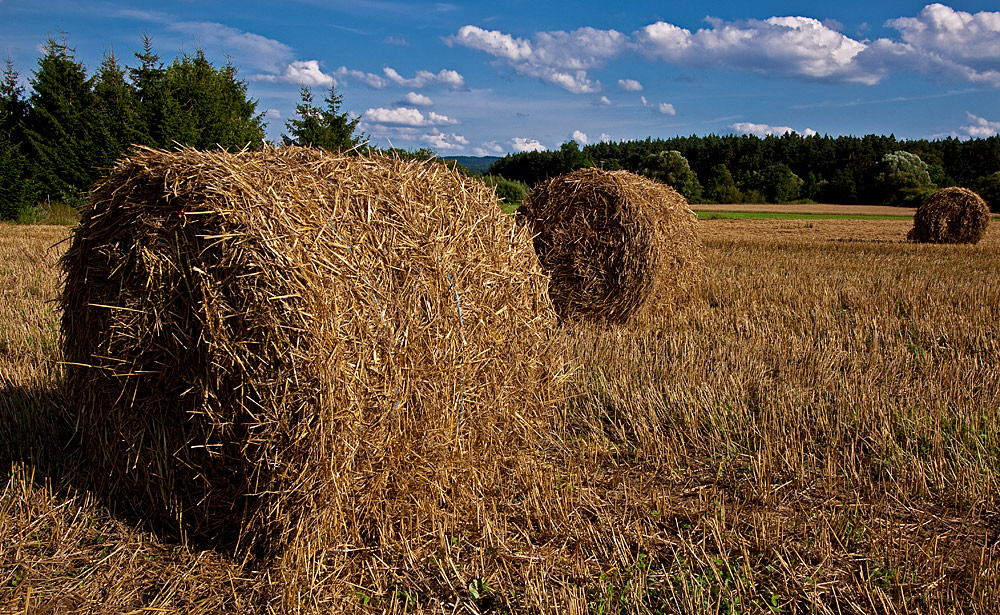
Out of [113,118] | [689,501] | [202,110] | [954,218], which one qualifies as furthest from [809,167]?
[689,501]

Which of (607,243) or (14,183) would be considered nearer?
(607,243)

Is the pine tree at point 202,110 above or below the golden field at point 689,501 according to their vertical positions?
above

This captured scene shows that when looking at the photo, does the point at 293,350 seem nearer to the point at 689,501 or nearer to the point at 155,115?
the point at 689,501

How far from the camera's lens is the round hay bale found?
1811 cm

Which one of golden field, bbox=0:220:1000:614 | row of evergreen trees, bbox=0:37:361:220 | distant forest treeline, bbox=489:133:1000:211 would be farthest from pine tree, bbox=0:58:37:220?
distant forest treeline, bbox=489:133:1000:211

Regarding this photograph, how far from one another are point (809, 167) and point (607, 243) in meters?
65.8

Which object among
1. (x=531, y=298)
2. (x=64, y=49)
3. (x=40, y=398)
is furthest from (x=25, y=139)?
(x=531, y=298)

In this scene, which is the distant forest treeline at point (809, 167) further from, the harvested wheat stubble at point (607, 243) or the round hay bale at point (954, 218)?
the harvested wheat stubble at point (607, 243)

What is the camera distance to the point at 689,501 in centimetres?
379

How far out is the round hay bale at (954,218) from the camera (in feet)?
59.4

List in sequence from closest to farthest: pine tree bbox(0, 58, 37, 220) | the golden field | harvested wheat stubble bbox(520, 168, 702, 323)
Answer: the golden field < harvested wheat stubble bbox(520, 168, 702, 323) < pine tree bbox(0, 58, 37, 220)

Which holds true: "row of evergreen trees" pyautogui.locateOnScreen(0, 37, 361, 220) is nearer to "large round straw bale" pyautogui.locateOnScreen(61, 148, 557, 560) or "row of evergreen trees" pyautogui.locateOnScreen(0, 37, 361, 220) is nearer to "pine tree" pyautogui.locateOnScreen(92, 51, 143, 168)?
"pine tree" pyautogui.locateOnScreen(92, 51, 143, 168)

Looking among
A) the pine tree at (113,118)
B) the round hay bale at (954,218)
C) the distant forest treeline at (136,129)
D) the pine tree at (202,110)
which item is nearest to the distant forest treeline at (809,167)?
the distant forest treeline at (136,129)

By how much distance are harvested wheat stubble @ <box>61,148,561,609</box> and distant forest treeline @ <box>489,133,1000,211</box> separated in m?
40.6
